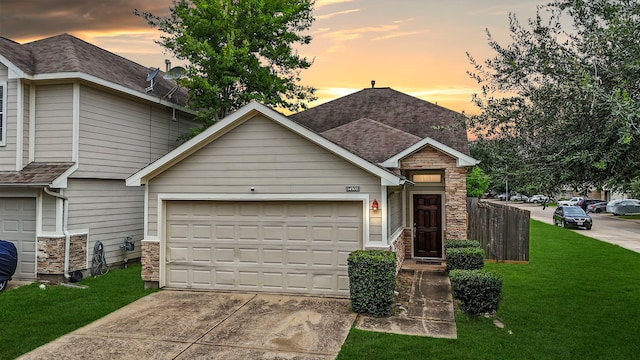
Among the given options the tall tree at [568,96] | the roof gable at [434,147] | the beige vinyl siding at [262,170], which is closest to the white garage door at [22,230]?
the beige vinyl siding at [262,170]

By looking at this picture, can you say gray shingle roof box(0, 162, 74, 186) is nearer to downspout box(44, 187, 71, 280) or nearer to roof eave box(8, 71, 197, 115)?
downspout box(44, 187, 71, 280)

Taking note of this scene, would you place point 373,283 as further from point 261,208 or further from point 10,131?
point 10,131

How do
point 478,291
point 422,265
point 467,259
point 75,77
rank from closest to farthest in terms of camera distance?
point 478,291, point 467,259, point 75,77, point 422,265

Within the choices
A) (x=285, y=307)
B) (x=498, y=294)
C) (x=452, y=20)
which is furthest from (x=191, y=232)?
(x=452, y=20)

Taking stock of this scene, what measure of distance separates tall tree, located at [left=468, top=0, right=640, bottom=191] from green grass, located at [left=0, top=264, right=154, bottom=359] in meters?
7.92

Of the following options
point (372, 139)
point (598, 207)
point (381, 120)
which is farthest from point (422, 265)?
point (598, 207)

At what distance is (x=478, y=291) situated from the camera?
7898 millimetres

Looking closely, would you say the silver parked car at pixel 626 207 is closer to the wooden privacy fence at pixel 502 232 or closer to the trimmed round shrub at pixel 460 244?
the wooden privacy fence at pixel 502 232

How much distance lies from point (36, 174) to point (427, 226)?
11579 millimetres

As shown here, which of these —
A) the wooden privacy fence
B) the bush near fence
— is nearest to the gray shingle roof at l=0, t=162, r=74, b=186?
the bush near fence

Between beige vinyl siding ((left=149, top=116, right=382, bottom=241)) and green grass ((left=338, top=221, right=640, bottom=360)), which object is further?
beige vinyl siding ((left=149, top=116, right=382, bottom=241))

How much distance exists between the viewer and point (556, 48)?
5.93 meters

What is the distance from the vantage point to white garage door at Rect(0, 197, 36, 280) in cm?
1131

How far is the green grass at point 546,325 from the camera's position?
6.31 metres
